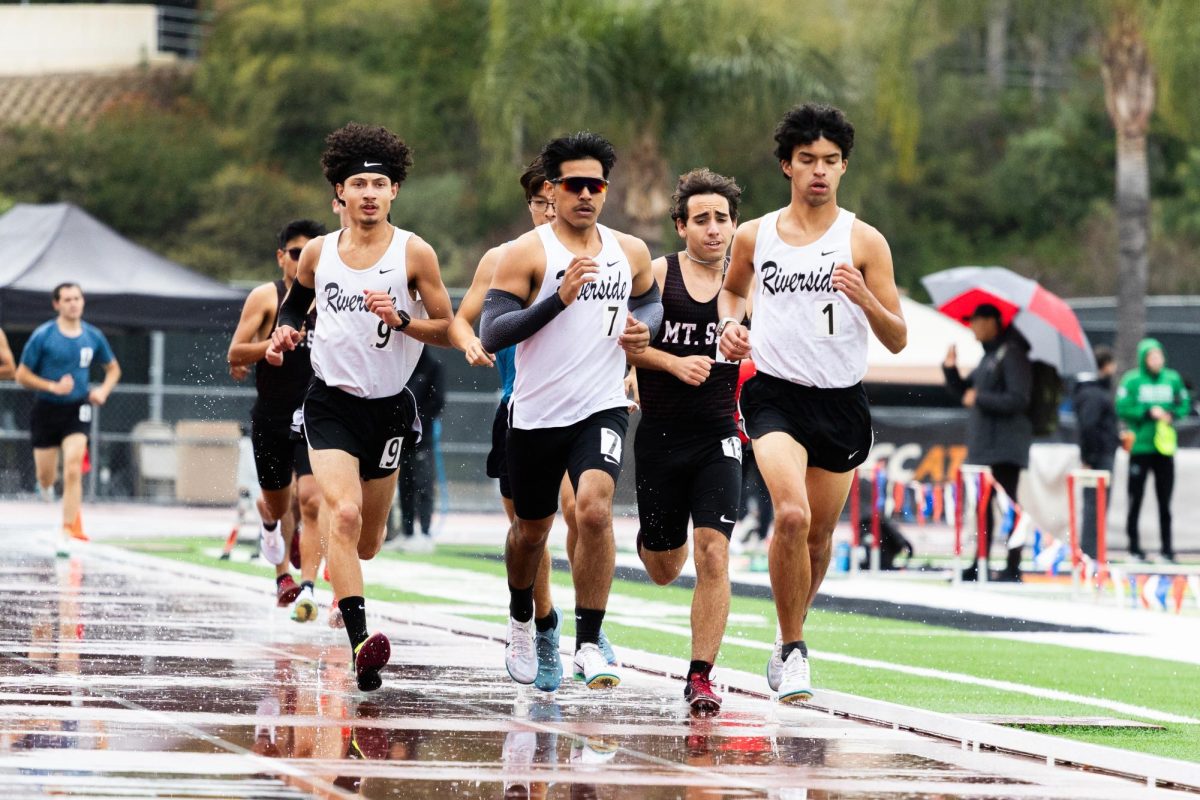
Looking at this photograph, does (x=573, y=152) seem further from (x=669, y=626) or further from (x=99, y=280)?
(x=99, y=280)

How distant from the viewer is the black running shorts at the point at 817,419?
358 inches

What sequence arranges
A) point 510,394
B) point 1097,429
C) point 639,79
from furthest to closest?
point 639,79 < point 1097,429 < point 510,394

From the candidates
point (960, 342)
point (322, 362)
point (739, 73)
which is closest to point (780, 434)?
point (322, 362)

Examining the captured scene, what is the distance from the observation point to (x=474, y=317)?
31.7 ft

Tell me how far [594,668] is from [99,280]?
18.2m

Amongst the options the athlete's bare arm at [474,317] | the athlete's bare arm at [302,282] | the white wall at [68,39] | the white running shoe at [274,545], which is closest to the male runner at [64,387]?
the white running shoe at [274,545]

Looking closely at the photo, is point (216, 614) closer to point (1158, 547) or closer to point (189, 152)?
point (1158, 547)

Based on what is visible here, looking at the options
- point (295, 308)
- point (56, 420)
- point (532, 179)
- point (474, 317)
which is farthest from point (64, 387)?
point (474, 317)

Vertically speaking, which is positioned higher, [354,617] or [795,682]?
[354,617]

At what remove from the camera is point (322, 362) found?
31.1ft

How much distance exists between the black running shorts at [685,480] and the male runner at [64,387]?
9.72 metres

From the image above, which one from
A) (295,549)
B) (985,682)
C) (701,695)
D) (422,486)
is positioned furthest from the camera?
(422,486)

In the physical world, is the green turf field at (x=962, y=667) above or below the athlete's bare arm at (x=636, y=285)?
below

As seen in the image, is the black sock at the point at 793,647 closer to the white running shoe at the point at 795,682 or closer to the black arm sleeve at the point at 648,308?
the white running shoe at the point at 795,682
